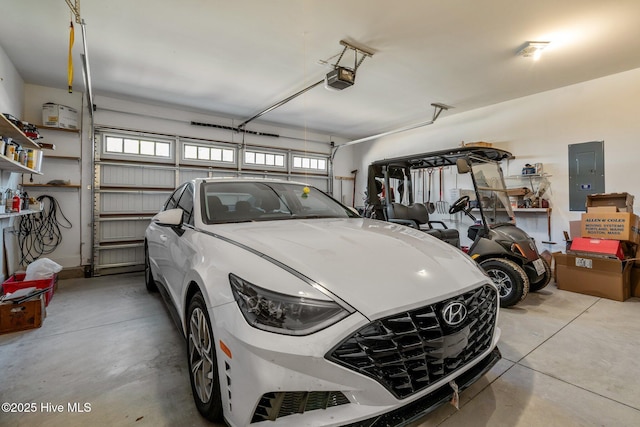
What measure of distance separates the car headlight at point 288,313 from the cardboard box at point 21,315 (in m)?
2.86

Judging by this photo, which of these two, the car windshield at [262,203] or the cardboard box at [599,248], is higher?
the car windshield at [262,203]

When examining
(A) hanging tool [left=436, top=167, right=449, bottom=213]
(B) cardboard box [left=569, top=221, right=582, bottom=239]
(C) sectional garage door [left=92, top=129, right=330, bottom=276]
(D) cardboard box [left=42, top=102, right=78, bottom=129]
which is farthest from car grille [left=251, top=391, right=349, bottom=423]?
(A) hanging tool [left=436, top=167, right=449, bottom=213]

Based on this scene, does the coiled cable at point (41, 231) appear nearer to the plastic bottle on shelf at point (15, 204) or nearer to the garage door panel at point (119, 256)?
the garage door panel at point (119, 256)

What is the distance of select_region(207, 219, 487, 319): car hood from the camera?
108 centimetres

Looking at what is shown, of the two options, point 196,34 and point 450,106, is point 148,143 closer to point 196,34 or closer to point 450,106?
point 196,34

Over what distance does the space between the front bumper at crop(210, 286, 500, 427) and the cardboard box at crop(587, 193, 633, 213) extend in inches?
174

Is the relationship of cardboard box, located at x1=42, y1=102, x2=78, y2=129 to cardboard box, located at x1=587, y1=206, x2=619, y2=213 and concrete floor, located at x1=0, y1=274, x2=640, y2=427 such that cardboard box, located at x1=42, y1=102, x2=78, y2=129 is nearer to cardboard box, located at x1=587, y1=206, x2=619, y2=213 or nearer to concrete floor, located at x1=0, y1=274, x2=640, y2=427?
concrete floor, located at x1=0, y1=274, x2=640, y2=427

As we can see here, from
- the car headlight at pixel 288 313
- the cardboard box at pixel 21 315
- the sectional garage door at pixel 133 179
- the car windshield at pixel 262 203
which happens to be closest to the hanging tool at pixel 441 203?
the car windshield at pixel 262 203

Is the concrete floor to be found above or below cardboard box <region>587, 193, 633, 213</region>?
below

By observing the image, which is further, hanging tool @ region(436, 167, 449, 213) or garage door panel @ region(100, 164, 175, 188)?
hanging tool @ region(436, 167, 449, 213)

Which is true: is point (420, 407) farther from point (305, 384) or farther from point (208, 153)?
point (208, 153)

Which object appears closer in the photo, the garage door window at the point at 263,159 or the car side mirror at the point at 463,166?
the car side mirror at the point at 463,166

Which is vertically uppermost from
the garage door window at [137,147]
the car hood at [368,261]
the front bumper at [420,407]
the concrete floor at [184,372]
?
the garage door window at [137,147]

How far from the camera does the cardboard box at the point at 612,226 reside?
335cm
